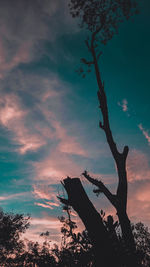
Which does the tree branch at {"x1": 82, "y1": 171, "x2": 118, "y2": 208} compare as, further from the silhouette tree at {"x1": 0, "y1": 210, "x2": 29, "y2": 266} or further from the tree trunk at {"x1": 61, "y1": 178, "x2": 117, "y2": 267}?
the silhouette tree at {"x1": 0, "y1": 210, "x2": 29, "y2": 266}

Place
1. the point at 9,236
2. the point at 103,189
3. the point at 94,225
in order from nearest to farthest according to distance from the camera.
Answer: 1. the point at 94,225
2. the point at 103,189
3. the point at 9,236

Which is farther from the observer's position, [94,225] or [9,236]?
[9,236]

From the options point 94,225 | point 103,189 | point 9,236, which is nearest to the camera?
point 94,225

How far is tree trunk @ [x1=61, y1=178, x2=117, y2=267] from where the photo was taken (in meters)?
2.93

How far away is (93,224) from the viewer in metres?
3.13

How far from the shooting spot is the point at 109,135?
6.92 m

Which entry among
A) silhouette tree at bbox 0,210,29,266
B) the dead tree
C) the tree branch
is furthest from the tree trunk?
silhouette tree at bbox 0,210,29,266

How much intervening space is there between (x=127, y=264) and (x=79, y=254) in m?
1.48

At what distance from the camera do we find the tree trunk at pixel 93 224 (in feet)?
9.60

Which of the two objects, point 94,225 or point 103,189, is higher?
point 103,189

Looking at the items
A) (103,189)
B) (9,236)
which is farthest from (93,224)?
(9,236)

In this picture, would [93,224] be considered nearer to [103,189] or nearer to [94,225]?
[94,225]

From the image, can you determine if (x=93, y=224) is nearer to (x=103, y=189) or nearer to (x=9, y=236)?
(x=103, y=189)

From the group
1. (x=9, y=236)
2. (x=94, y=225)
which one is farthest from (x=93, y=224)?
(x=9, y=236)
